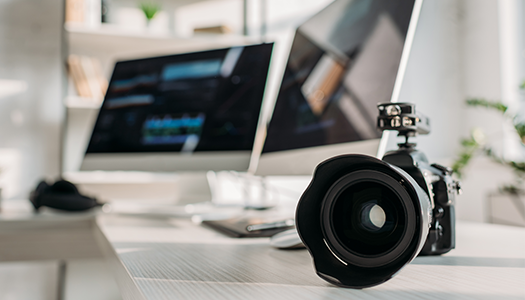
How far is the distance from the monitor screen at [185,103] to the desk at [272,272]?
59cm

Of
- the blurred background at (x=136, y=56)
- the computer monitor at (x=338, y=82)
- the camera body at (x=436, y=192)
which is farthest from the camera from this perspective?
the blurred background at (x=136, y=56)

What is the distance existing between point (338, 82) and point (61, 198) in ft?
2.64

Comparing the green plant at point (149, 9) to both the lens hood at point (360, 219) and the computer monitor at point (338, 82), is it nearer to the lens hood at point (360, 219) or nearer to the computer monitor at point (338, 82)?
the computer monitor at point (338, 82)

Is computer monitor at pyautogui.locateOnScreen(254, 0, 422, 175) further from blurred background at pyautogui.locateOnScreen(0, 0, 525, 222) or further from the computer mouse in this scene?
blurred background at pyautogui.locateOnScreen(0, 0, 525, 222)

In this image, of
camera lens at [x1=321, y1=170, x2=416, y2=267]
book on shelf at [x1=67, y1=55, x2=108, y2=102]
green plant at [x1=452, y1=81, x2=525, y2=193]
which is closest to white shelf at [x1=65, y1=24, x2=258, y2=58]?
book on shelf at [x1=67, y1=55, x2=108, y2=102]

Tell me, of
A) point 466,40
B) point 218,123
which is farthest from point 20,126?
point 466,40

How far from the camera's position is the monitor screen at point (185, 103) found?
112cm

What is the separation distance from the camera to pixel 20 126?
6.84 ft

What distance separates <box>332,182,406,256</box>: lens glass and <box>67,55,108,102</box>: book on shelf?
2.06 meters

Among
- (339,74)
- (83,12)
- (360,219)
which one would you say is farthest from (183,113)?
(83,12)

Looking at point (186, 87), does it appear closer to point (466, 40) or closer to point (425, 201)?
point (425, 201)

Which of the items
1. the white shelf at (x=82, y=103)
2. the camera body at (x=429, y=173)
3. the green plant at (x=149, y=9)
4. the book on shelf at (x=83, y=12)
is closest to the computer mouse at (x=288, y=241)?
the camera body at (x=429, y=173)

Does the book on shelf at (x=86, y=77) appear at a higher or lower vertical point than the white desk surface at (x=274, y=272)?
higher

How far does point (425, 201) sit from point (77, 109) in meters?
2.22
